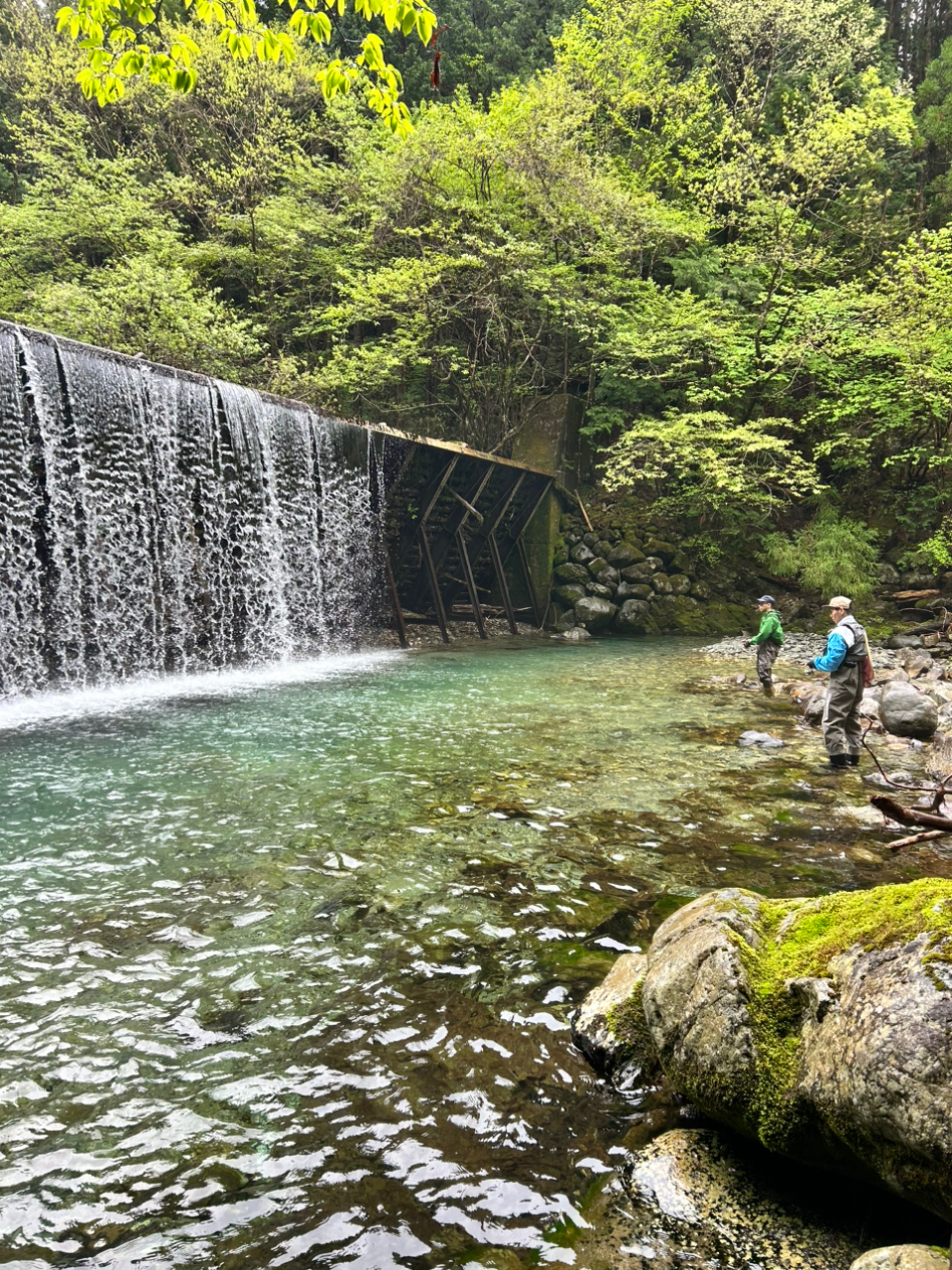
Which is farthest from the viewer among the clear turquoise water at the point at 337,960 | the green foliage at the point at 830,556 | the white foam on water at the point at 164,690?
the green foliage at the point at 830,556

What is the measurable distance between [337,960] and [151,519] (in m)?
10.4

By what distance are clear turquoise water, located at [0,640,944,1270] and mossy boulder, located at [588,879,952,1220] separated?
1.62ft

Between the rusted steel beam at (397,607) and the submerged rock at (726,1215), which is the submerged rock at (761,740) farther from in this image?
the rusted steel beam at (397,607)

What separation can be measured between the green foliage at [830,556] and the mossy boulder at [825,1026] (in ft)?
55.1

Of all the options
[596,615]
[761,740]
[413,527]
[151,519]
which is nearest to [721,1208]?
[761,740]

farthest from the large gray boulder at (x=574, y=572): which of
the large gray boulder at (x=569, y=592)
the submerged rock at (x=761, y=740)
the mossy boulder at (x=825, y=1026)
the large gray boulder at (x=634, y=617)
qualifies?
the mossy boulder at (x=825, y=1026)

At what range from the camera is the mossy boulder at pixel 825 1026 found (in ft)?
6.30

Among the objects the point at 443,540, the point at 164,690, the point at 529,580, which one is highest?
the point at 443,540

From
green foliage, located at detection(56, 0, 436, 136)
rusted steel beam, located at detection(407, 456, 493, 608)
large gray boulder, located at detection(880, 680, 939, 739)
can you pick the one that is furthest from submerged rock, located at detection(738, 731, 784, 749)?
rusted steel beam, located at detection(407, 456, 493, 608)

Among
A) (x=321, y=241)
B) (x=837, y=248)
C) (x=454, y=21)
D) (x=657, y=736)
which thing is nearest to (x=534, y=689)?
(x=657, y=736)

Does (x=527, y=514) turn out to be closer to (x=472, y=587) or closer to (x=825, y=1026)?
(x=472, y=587)

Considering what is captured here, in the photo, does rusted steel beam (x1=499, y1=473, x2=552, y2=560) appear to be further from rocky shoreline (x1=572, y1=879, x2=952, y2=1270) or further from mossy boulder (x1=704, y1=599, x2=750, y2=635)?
rocky shoreline (x1=572, y1=879, x2=952, y2=1270)

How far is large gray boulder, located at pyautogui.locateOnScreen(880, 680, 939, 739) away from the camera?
8.80 metres

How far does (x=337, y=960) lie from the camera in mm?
3758
